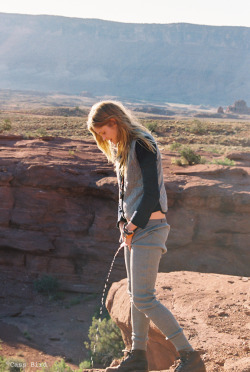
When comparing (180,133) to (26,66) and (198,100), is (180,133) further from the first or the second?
(26,66)

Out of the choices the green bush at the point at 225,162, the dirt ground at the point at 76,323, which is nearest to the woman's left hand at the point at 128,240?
the dirt ground at the point at 76,323

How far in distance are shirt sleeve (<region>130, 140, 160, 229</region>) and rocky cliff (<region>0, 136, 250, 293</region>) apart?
8.47 metres

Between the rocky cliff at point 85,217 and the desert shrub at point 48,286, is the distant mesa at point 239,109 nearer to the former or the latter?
the rocky cliff at point 85,217

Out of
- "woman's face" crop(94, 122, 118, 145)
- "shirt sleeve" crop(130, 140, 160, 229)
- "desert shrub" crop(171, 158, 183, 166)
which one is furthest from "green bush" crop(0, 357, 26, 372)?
"desert shrub" crop(171, 158, 183, 166)

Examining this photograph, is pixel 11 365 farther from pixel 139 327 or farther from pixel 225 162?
pixel 225 162

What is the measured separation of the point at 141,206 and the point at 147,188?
13cm

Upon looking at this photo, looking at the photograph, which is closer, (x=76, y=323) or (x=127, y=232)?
(x=127, y=232)

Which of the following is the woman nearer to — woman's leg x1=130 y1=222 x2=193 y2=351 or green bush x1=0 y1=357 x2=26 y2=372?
woman's leg x1=130 y1=222 x2=193 y2=351

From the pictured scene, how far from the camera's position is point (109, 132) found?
3.29 meters

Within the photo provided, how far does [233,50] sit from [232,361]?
144m

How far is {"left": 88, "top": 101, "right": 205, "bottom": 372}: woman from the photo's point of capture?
3168mm

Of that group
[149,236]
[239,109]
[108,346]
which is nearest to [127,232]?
[149,236]

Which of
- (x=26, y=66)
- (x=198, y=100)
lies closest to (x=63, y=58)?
(x=26, y=66)

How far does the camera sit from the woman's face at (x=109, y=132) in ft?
10.7
